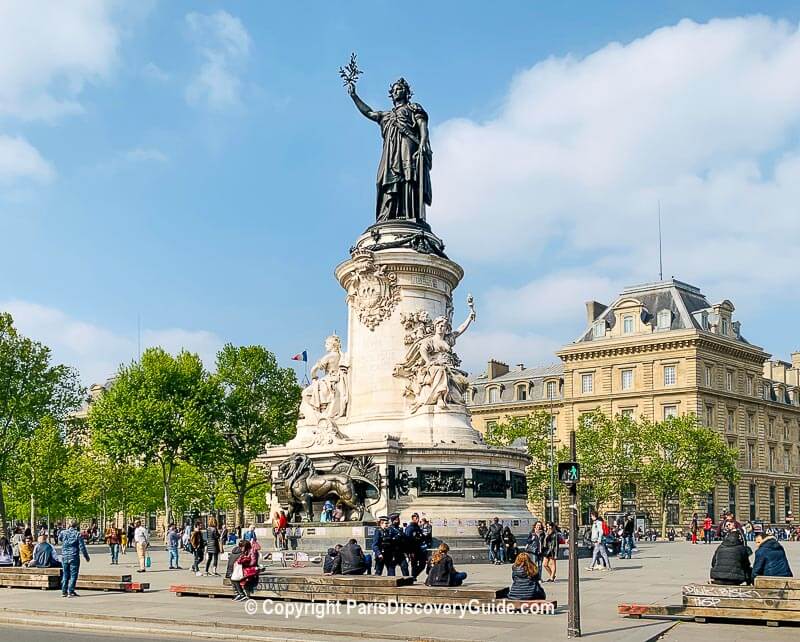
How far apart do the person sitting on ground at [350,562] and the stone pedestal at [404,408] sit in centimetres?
1085

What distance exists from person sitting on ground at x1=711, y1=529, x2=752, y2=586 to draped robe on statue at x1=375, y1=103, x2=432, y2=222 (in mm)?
22872

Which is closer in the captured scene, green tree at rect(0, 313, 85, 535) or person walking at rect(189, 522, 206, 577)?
person walking at rect(189, 522, 206, 577)

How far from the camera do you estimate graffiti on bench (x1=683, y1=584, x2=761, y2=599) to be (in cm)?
1731

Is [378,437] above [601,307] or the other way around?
the other way around

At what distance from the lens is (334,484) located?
33219 mm

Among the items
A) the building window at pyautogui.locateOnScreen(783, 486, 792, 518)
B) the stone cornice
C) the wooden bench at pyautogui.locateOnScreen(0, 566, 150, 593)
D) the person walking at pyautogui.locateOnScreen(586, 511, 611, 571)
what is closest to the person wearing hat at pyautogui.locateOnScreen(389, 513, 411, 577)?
the wooden bench at pyautogui.locateOnScreen(0, 566, 150, 593)

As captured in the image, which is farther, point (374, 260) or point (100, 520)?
point (100, 520)

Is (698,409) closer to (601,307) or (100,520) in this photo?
(601,307)

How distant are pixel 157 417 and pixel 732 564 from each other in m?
48.2

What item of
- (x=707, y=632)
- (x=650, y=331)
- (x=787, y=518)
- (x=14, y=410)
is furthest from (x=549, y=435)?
(x=707, y=632)

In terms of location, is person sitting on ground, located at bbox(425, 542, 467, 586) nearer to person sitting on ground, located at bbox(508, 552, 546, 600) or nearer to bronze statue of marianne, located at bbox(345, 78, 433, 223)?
person sitting on ground, located at bbox(508, 552, 546, 600)

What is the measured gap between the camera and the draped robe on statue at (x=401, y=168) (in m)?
39.5

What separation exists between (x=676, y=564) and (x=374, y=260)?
15.0m

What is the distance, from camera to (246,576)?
2089cm
